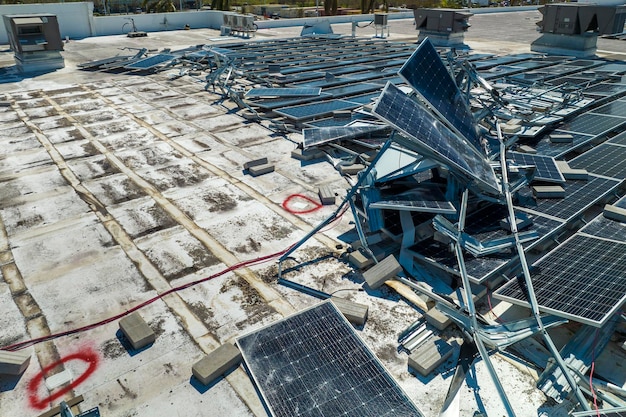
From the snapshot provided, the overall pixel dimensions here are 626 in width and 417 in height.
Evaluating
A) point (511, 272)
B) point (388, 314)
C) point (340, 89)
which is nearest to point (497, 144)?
point (511, 272)

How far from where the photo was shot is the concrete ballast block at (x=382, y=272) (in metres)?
10.6

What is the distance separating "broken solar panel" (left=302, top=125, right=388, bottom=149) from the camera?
1658 centimetres

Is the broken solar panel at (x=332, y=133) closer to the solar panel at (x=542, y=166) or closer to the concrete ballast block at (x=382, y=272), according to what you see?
the solar panel at (x=542, y=166)

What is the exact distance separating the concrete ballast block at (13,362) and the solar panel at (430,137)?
335 inches

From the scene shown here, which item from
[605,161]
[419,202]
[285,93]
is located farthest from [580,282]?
[285,93]

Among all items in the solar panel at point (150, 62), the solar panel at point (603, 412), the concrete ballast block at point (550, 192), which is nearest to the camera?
the solar panel at point (603, 412)

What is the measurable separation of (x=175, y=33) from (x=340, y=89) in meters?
30.4

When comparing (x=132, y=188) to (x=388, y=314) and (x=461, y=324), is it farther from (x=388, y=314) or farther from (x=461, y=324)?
(x=461, y=324)

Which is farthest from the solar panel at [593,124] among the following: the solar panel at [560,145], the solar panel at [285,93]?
the solar panel at [285,93]

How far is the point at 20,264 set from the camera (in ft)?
38.6

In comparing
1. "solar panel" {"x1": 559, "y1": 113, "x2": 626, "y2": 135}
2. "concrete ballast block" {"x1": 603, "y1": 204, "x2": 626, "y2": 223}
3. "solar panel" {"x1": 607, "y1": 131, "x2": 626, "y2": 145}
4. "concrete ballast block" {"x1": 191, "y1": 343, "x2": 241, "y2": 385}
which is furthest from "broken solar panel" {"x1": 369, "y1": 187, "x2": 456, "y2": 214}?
"solar panel" {"x1": 559, "y1": 113, "x2": 626, "y2": 135}

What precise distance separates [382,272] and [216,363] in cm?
419

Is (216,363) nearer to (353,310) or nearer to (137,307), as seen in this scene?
(137,307)

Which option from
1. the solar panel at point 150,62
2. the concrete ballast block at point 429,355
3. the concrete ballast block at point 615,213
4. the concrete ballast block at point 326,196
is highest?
the solar panel at point 150,62
